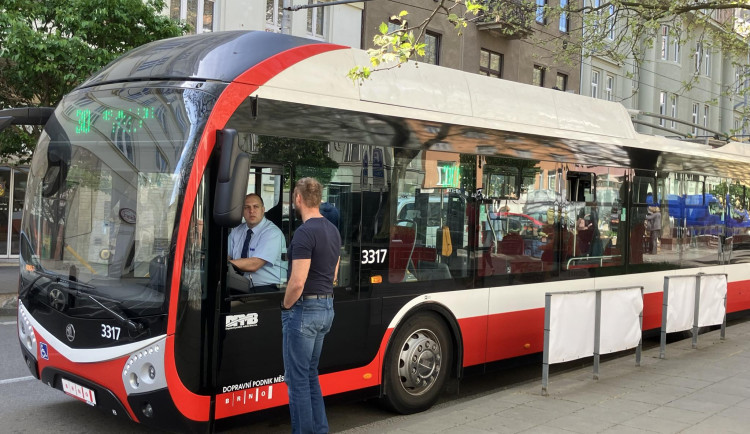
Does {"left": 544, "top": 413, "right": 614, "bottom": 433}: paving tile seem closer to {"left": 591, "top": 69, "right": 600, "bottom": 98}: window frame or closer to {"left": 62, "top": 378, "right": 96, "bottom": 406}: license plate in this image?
{"left": 62, "top": 378, "right": 96, "bottom": 406}: license plate

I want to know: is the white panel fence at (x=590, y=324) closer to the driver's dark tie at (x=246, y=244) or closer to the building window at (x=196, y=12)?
the driver's dark tie at (x=246, y=244)

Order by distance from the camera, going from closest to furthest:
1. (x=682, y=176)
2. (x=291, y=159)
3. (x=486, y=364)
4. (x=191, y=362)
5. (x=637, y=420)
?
(x=191, y=362), (x=291, y=159), (x=637, y=420), (x=486, y=364), (x=682, y=176)

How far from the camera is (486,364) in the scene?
764 centimetres

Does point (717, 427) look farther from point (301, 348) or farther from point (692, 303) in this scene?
point (692, 303)

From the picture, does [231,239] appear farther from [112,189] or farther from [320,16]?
[320,16]

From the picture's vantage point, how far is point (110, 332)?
5137 millimetres

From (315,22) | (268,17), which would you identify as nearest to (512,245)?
(268,17)

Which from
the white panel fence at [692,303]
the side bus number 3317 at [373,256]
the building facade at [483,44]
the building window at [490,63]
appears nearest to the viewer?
the side bus number 3317 at [373,256]

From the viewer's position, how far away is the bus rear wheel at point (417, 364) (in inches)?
260

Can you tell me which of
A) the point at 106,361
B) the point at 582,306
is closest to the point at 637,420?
the point at 582,306

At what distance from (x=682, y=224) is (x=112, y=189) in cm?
818

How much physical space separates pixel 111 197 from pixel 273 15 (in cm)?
1713

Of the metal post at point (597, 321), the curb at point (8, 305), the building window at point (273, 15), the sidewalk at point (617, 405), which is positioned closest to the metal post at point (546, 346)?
the sidewalk at point (617, 405)

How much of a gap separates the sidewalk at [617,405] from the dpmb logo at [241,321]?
1490 mm
